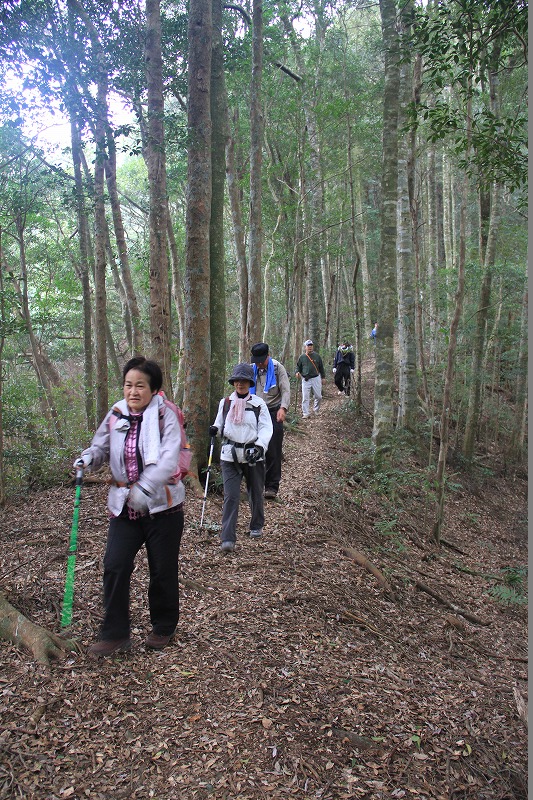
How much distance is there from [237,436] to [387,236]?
5.90m

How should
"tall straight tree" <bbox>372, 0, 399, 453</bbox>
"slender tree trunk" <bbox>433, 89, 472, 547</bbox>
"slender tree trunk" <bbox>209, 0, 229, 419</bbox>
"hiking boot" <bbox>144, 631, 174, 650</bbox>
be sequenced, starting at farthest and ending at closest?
"tall straight tree" <bbox>372, 0, 399, 453</bbox> → "slender tree trunk" <bbox>209, 0, 229, 419</bbox> → "slender tree trunk" <bbox>433, 89, 472, 547</bbox> → "hiking boot" <bbox>144, 631, 174, 650</bbox>

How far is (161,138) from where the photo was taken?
296 inches

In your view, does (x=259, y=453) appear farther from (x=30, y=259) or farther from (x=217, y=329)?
(x=30, y=259)

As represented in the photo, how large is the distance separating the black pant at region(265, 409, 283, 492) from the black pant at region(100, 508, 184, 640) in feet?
12.4

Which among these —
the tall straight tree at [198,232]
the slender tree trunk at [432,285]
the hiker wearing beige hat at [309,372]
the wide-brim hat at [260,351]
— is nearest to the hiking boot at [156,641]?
the tall straight tree at [198,232]

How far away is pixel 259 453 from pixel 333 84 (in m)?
16.2

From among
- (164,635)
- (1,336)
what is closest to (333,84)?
(1,336)

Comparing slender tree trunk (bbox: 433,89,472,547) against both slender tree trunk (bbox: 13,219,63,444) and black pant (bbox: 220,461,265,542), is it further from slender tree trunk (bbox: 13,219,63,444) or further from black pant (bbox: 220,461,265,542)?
slender tree trunk (bbox: 13,219,63,444)

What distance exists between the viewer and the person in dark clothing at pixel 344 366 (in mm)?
16562

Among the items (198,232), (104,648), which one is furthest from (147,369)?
(198,232)

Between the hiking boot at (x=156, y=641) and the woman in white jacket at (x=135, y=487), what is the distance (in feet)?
0.49

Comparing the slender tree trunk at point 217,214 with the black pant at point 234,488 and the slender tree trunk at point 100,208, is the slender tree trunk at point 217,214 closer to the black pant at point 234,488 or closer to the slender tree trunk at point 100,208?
the slender tree trunk at point 100,208

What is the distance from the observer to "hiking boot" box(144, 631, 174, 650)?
12.0 feet

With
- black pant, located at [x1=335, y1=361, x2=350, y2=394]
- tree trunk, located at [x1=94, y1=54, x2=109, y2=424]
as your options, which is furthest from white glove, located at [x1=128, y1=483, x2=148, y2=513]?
black pant, located at [x1=335, y1=361, x2=350, y2=394]
